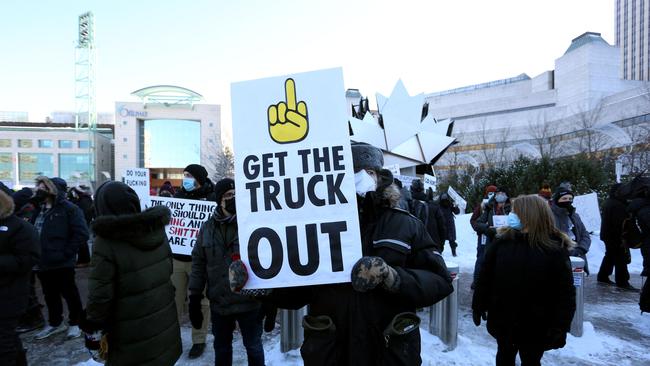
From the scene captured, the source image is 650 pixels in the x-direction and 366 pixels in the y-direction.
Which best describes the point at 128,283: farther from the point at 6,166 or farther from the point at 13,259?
the point at 6,166

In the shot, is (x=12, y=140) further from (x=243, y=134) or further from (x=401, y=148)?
(x=243, y=134)

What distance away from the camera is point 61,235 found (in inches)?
197

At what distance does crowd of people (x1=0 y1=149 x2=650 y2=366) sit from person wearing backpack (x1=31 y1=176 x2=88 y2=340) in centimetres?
2

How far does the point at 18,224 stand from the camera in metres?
3.40

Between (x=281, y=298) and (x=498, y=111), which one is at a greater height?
(x=498, y=111)

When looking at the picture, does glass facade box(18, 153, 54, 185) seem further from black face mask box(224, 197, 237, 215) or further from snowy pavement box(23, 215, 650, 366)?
black face mask box(224, 197, 237, 215)

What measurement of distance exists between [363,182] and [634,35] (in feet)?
417

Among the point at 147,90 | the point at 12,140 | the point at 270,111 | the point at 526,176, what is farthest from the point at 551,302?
the point at 12,140

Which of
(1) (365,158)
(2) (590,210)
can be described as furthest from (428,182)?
(1) (365,158)

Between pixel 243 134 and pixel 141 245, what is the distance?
1323mm

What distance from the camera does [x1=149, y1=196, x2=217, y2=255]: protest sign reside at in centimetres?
516

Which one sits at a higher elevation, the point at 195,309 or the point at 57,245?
the point at 57,245

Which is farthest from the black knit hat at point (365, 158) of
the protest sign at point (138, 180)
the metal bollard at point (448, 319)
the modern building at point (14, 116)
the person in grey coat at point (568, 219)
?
the modern building at point (14, 116)

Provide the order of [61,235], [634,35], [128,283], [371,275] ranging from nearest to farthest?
[371,275] < [128,283] < [61,235] < [634,35]
